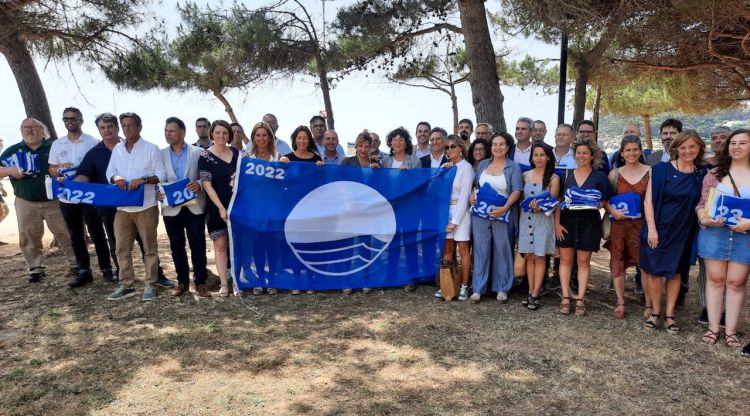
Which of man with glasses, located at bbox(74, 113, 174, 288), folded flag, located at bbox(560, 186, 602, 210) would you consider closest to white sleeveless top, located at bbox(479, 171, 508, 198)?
folded flag, located at bbox(560, 186, 602, 210)

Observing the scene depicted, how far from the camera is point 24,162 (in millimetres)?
5484

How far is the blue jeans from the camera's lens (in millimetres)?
4855

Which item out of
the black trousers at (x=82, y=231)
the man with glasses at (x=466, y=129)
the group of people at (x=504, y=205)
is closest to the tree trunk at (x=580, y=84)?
the group of people at (x=504, y=205)

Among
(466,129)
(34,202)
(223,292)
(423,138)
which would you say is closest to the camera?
(223,292)

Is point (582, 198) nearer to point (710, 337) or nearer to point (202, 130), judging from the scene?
point (710, 337)

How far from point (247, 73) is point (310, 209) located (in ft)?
24.8

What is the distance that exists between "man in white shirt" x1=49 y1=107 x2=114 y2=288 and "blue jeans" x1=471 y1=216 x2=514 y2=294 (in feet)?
13.8

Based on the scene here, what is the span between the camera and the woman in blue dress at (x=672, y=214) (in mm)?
3988

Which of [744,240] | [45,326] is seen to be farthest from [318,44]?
[744,240]

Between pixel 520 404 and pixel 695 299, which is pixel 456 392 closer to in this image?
pixel 520 404

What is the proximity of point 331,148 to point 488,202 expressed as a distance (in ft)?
6.96

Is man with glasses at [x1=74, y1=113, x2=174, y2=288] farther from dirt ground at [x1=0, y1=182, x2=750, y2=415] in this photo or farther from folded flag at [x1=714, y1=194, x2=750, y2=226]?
folded flag at [x1=714, y1=194, x2=750, y2=226]

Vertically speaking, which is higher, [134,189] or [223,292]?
[134,189]

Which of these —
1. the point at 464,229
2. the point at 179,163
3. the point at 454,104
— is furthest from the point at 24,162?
the point at 454,104
